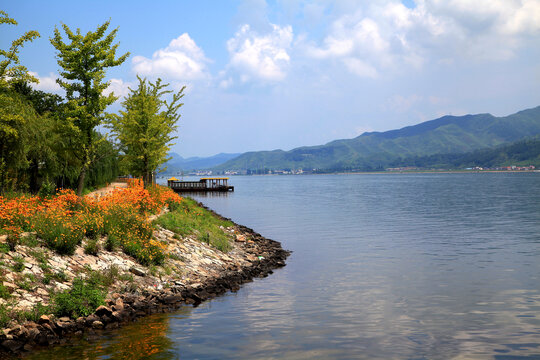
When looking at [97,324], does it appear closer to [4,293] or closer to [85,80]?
[4,293]

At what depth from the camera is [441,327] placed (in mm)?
14695

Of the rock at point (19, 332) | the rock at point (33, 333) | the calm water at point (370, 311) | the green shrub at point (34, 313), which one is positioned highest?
the green shrub at point (34, 313)

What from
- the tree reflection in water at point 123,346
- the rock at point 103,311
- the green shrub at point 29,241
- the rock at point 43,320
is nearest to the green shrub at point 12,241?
the green shrub at point 29,241

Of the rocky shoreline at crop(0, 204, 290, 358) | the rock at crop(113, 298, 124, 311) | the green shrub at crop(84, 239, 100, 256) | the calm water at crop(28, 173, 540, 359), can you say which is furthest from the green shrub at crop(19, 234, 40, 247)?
the calm water at crop(28, 173, 540, 359)

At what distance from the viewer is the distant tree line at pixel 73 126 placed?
22.5 meters

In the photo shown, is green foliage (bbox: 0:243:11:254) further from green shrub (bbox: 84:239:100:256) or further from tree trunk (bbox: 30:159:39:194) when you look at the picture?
tree trunk (bbox: 30:159:39:194)

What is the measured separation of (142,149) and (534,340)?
31907mm

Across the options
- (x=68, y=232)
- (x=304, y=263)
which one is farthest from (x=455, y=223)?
(x=68, y=232)

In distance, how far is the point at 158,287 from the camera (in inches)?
695

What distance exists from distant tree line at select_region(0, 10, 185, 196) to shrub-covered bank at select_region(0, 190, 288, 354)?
22.1 feet

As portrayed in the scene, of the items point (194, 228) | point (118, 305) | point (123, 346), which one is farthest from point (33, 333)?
point (194, 228)

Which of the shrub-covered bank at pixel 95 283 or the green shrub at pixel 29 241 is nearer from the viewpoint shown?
the shrub-covered bank at pixel 95 283

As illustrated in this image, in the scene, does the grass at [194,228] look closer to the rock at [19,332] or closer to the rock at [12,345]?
the rock at [19,332]

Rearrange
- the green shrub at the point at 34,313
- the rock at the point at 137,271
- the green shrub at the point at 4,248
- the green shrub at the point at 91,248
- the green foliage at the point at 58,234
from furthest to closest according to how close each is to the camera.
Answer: the rock at the point at 137,271 → the green shrub at the point at 91,248 → the green foliage at the point at 58,234 → the green shrub at the point at 4,248 → the green shrub at the point at 34,313
